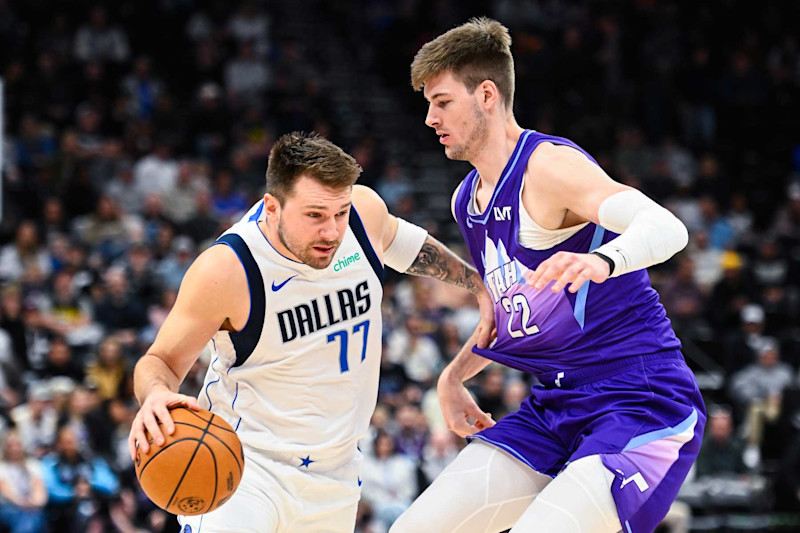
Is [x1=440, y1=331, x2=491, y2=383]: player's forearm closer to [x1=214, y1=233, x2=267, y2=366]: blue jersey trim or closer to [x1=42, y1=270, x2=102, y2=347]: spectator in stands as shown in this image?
[x1=214, y1=233, x2=267, y2=366]: blue jersey trim

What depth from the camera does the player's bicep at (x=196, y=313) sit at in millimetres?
4430

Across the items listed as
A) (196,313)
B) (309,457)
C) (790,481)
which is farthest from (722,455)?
(196,313)

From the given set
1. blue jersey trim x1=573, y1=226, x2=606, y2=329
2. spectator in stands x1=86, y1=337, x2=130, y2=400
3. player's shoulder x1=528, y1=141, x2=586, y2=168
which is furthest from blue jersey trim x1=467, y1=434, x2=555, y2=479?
spectator in stands x1=86, y1=337, x2=130, y2=400

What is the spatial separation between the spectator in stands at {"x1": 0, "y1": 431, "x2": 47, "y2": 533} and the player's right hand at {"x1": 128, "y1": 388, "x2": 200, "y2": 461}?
5.79 meters

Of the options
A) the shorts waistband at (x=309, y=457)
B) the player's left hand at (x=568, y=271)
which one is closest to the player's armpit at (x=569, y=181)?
the player's left hand at (x=568, y=271)

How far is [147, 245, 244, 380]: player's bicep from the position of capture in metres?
4.43

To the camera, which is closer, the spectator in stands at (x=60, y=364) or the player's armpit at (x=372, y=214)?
the player's armpit at (x=372, y=214)

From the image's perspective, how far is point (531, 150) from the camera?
14.7ft

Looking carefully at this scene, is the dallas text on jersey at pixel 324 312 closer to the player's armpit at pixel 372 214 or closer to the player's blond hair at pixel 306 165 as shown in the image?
the player's armpit at pixel 372 214

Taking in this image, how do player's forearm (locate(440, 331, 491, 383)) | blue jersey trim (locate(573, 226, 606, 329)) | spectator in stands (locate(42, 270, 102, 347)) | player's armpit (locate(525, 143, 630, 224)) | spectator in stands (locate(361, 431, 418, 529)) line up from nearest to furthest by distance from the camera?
player's armpit (locate(525, 143, 630, 224)) < blue jersey trim (locate(573, 226, 606, 329)) < player's forearm (locate(440, 331, 491, 383)) < spectator in stands (locate(361, 431, 418, 529)) < spectator in stands (locate(42, 270, 102, 347))

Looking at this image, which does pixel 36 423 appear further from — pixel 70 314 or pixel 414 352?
pixel 414 352

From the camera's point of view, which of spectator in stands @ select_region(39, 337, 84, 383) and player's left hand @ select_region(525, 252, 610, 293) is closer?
player's left hand @ select_region(525, 252, 610, 293)

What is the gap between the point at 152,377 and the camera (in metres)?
4.27

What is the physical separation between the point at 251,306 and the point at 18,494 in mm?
5658
